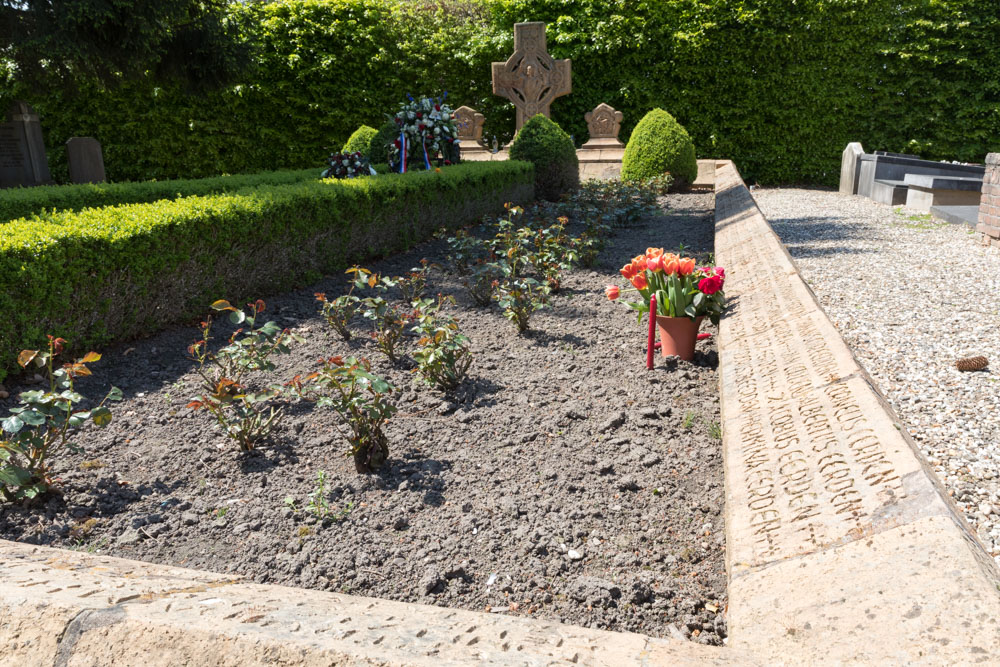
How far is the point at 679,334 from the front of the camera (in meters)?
3.44

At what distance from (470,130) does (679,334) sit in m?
11.1

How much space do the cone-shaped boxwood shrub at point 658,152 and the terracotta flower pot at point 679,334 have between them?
8228 mm

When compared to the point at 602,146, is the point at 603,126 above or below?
above

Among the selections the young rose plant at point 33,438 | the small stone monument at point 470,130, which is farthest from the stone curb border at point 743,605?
the small stone monument at point 470,130

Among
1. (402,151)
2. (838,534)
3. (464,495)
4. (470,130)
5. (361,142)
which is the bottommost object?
(464,495)

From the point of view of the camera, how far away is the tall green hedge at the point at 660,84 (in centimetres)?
1291

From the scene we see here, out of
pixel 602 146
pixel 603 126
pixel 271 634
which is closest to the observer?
pixel 271 634

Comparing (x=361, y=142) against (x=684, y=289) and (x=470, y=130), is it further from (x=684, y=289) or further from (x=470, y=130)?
(x=684, y=289)

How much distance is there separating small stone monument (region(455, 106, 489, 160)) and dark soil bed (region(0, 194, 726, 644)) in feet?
34.6

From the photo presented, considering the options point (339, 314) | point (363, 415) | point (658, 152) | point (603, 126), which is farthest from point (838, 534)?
point (603, 126)

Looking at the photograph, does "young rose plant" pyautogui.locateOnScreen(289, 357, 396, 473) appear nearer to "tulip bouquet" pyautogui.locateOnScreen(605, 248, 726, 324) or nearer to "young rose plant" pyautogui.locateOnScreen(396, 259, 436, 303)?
"tulip bouquet" pyautogui.locateOnScreen(605, 248, 726, 324)

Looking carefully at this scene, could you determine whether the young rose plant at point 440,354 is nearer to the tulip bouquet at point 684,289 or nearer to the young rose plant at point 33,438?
the tulip bouquet at point 684,289

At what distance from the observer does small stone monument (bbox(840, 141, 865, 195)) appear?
12188 mm

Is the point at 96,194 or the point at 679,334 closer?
the point at 679,334
